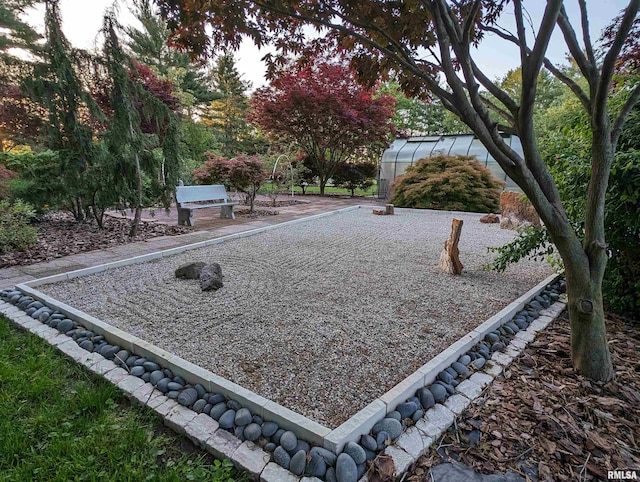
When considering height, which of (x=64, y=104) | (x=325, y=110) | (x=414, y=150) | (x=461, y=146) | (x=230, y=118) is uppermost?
(x=230, y=118)

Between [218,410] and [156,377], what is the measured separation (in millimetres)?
509

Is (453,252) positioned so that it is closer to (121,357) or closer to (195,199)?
(121,357)

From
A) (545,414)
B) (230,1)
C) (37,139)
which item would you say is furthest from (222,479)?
(37,139)

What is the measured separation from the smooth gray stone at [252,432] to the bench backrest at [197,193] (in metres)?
6.05

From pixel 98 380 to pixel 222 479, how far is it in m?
1.07

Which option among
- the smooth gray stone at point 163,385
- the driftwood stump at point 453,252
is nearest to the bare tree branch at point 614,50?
the driftwood stump at point 453,252

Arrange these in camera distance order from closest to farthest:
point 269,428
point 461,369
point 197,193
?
1. point 269,428
2. point 461,369
3. point 197,193

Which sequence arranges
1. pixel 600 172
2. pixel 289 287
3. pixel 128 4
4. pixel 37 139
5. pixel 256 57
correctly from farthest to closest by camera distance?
pixel 37 139 < pixel 128 4 < pixel 289 287 < pixel 256 57 < pixel 600 172

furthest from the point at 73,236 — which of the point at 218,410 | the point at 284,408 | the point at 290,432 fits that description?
the point at 290,432

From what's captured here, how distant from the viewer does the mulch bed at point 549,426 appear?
1.38 m

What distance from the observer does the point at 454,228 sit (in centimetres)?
383

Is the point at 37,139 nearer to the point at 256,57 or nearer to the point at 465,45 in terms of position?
the point at 256,57

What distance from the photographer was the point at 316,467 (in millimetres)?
1338

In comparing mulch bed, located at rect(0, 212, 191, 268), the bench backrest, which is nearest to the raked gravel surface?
mulch bed, located at rect(0, 212, 191, 268)
